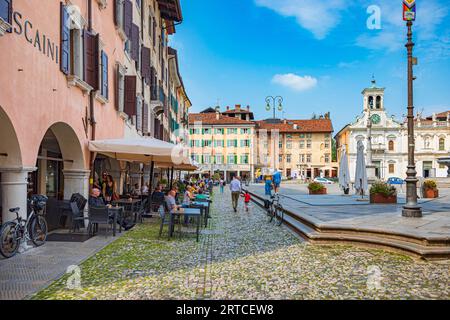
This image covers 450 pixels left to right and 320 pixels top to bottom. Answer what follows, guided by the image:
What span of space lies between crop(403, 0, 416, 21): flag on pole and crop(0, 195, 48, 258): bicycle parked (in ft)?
36.2

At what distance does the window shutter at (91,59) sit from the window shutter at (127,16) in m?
4.90

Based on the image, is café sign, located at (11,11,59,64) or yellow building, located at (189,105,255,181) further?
yellow building, located at (189,105,255,181)

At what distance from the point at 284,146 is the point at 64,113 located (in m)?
71.8

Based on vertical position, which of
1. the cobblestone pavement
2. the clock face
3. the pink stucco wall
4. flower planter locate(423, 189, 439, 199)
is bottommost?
the cobblestone pavement

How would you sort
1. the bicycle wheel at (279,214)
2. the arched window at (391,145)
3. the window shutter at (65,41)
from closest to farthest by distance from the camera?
the window shutter at (65,41)
the bicycle wheel at (279,214)
the arched window at (391,145)

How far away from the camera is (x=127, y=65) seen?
56.7ft

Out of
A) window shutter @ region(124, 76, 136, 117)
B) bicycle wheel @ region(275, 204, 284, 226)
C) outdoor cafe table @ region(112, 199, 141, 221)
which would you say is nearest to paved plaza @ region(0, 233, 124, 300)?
outdoor cafe table @ region(112, 199, 141, 221)

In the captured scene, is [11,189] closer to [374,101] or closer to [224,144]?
[224,144]

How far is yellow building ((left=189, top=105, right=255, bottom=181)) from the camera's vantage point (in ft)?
238

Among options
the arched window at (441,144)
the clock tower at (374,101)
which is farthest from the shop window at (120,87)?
the arched window at (441,144)

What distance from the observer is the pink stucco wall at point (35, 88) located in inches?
278

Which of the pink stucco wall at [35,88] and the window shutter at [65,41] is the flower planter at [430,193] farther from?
the window shutter at [65,41]

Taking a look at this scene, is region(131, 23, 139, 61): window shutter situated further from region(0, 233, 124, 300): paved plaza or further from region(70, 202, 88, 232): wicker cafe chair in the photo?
region(0, 233, 124, 300): paved plaza

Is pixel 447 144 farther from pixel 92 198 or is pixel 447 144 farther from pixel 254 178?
pixel 92 198
